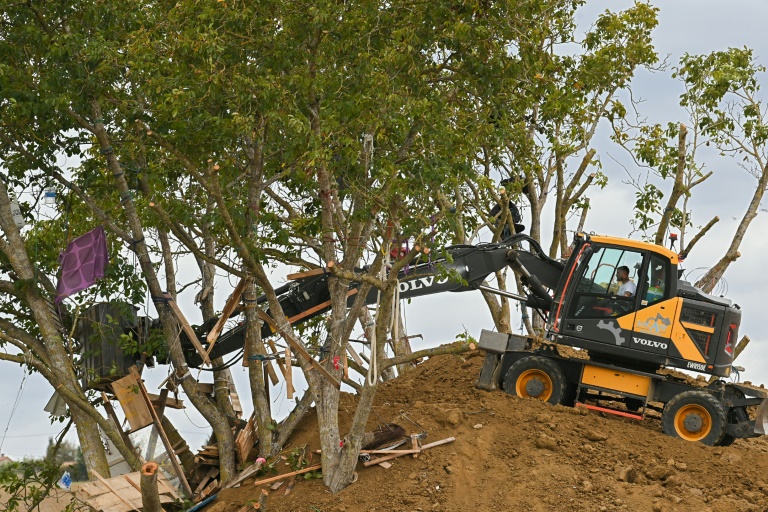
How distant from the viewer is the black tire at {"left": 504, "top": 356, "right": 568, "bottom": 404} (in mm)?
17922

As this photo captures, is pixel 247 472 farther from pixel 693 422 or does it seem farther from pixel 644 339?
pixel 693 422

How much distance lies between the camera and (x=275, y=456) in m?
17.7

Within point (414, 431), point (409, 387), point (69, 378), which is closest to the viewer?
point (414, 431)

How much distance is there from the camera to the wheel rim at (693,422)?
17344mm

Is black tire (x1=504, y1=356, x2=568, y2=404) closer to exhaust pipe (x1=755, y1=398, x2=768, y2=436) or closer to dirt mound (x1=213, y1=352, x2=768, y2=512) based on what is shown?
dirt mound (x1=213, y1=352, x2=768, y2=512)

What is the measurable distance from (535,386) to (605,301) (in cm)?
175

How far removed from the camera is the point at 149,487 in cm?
1514

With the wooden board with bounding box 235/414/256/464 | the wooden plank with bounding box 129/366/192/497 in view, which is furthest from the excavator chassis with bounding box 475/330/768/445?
the wooden plank with bounding box 129/366/192/497

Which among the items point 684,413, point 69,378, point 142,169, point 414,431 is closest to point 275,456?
point 414,431

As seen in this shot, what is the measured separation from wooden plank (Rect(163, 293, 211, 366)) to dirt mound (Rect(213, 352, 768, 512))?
1.94 m

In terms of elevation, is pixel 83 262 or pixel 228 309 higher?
pixel 83 262

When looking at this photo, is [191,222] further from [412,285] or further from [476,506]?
[476,506]

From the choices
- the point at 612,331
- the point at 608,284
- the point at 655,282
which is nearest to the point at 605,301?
the point at 608,284

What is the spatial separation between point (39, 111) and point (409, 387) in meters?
7.38
